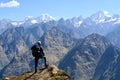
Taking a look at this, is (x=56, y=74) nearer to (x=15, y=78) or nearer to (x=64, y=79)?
(x=64, y=79)

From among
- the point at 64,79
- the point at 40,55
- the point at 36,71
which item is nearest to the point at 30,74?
the point at 36,71

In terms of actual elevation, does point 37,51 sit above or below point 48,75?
above

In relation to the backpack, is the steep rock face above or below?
below

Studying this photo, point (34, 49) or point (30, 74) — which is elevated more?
point (34, 49)

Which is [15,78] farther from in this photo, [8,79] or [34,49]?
[34,49]

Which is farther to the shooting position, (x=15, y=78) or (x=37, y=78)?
(x=15, y=78)

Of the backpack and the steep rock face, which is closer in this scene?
the steep rock face

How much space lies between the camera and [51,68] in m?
47.8

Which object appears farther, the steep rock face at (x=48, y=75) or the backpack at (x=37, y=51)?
the backpack at (x=37, y=51)

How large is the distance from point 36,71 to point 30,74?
1062 mm

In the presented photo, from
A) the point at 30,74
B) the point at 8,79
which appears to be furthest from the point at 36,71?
the point at 8,79

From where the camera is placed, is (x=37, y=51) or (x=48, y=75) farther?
(x=37, y=51)

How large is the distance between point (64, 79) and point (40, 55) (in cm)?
542

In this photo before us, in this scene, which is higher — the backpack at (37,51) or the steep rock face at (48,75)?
the backpack at (37,51)
